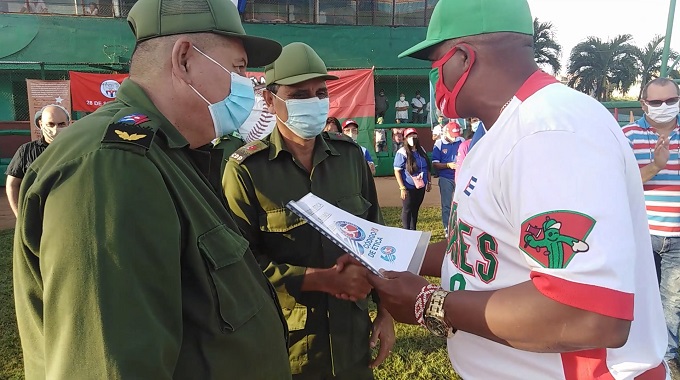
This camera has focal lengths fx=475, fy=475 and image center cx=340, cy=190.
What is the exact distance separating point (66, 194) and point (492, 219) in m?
1.02

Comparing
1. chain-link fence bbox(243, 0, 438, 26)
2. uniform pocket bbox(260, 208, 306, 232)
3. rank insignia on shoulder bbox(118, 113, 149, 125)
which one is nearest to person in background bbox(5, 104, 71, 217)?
uniform pocket bbox(260, 208, 306, 232)

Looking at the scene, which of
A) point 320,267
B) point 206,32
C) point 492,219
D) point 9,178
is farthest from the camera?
point 9,178

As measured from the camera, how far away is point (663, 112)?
3684mm

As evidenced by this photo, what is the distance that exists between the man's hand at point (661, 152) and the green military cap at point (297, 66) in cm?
264

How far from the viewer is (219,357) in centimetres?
119

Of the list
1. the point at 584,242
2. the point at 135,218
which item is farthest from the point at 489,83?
the point at 135,218

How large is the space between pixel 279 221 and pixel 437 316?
109 centimetres

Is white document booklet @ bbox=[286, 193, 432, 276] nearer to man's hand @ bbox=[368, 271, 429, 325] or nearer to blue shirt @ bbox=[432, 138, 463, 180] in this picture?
man's hand @ bbox=[368, 271, 429, 325]

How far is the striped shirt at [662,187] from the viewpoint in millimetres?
3496

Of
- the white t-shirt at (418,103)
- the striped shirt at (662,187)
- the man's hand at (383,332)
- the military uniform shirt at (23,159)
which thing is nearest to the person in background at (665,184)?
the striped shirt at (662,187)

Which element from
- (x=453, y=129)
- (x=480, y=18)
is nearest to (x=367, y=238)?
(x=480, y=18)

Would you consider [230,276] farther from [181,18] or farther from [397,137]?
[397,137]

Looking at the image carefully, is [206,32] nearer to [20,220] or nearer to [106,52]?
[20,220]

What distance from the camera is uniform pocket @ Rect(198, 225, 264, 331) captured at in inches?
46.4
